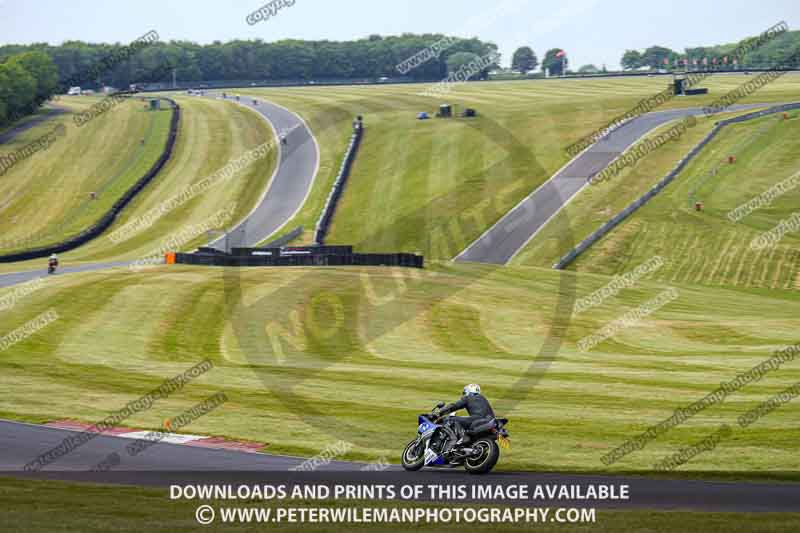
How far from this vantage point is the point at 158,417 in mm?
28984

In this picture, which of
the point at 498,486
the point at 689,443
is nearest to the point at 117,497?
the point at 498,486

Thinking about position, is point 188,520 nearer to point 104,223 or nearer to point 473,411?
point 473,411

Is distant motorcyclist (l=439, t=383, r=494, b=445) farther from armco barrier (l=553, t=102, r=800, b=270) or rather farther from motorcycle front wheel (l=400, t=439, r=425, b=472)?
armco barrier (l=553, t=102, r=800, b=270)

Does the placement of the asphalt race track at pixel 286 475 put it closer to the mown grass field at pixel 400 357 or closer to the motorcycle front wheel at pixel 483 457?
the motorcycle front wheel at pixel 483 457

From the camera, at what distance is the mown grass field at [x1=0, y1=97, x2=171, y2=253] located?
9981cm

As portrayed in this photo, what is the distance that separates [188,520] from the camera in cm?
1725

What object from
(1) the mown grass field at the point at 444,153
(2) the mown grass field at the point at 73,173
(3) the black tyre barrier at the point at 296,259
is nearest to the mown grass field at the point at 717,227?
(1) the mown grass field at the point at 444,153

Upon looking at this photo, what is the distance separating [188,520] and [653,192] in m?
75.5

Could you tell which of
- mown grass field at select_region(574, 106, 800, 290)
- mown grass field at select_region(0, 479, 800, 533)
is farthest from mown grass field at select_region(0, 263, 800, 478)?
mown grass field at select_region(574, 106, 800, 290)

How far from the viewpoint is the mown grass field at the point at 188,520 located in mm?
16609

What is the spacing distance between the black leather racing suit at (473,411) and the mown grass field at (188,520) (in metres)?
3.86

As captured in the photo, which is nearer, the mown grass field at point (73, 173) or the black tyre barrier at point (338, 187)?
the black tyre barrier at point (338, 187)

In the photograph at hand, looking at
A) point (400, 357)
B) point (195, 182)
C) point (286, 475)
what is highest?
point (286, 475)

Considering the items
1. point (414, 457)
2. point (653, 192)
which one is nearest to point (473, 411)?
point (414, 457)
